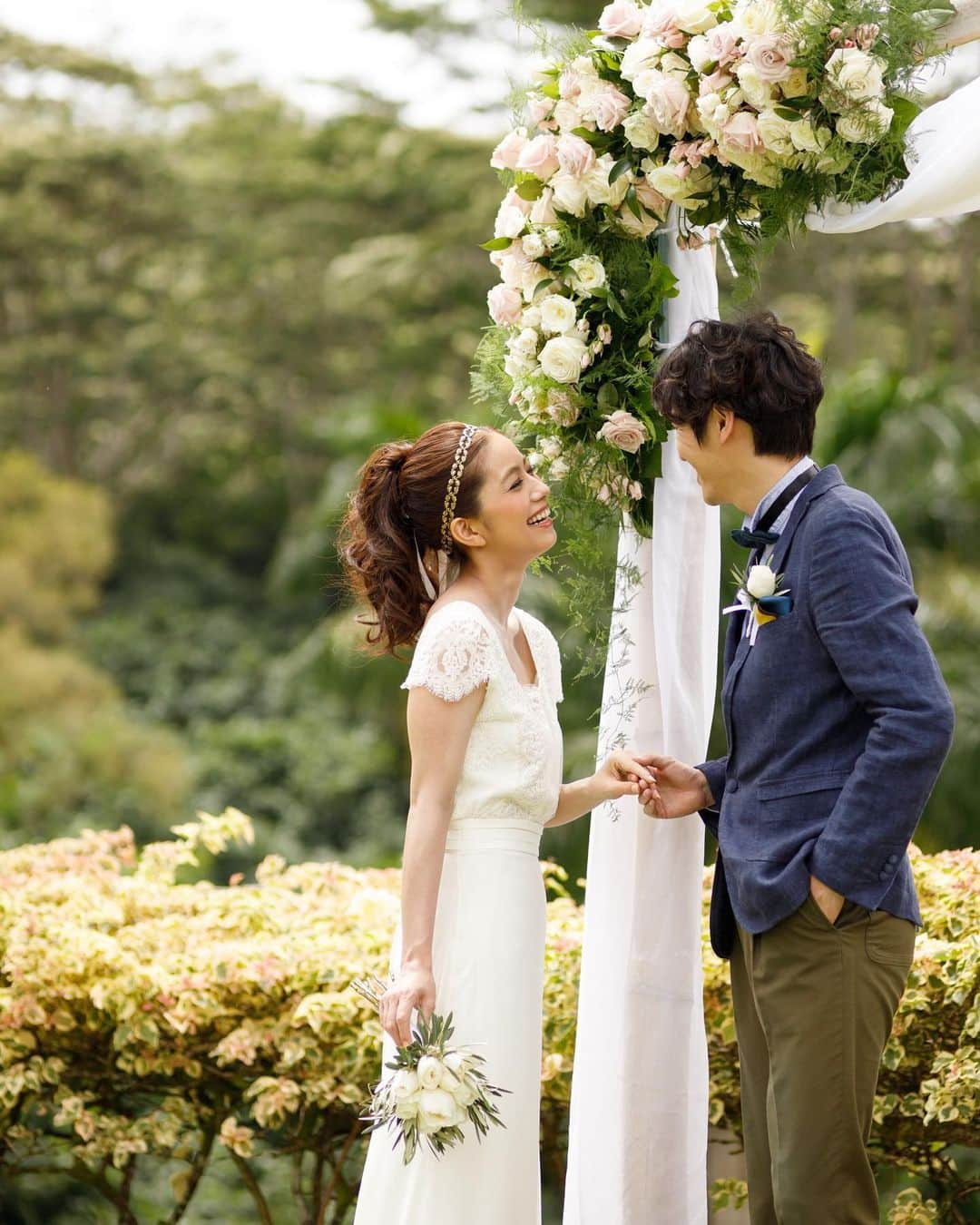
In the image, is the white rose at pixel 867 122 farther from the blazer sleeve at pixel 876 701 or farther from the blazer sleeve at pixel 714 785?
the blazer sleeve at pixel 714 785

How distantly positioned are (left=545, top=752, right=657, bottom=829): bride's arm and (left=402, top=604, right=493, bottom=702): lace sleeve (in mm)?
344

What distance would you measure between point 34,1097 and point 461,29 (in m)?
15.5

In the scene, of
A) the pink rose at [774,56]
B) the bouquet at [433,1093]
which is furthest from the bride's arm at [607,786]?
the pink rose at [774,56]

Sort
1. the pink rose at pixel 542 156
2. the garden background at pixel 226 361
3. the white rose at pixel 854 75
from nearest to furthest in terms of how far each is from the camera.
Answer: the white rose at pixel 854 75
the pink rose at pixel 542 156
the garden background at pixel 226 361

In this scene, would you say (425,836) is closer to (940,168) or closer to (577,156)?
(577,156)

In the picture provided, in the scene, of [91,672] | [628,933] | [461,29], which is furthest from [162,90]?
[628,933]

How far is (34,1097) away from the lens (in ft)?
12.1

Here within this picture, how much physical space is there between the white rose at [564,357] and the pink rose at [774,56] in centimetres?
61

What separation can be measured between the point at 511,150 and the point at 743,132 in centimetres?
60

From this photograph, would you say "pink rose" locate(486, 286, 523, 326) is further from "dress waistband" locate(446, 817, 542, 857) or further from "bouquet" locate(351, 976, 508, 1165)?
"bouquet" locate(351, 976, 508, 1165)

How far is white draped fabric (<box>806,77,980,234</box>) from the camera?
2.51m

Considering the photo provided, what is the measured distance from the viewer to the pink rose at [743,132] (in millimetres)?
2598

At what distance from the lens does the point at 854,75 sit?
247 centimetres

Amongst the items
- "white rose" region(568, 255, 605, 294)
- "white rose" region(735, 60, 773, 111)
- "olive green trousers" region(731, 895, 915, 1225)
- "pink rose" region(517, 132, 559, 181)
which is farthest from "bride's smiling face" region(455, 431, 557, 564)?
"olive green trousers" region(731, 895, 915, 1225)
